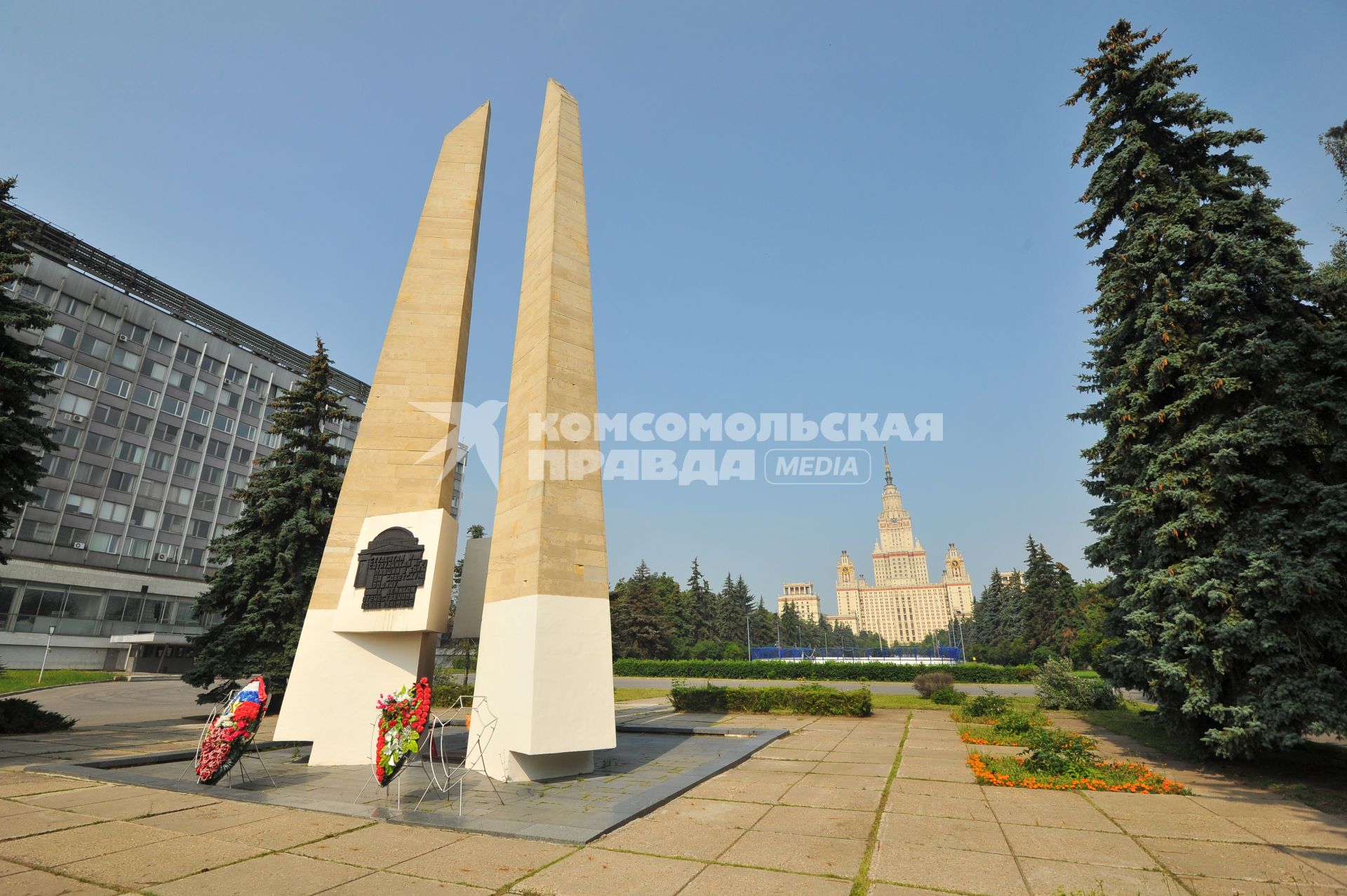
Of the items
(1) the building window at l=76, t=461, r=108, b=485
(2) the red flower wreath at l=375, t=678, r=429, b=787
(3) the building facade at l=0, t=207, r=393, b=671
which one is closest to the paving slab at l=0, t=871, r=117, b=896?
(2) the red flower wreath at l=375, t=678, r=429, b=787

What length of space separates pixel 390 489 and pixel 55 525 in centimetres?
4085

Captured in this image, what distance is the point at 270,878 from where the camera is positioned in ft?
16.6

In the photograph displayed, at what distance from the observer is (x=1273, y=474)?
9570 millimetres

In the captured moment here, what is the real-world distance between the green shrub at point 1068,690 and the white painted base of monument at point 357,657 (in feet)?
62.8

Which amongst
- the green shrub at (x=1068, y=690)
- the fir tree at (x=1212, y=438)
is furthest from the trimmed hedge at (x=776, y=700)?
the fir tree at (x=1212, y=438)

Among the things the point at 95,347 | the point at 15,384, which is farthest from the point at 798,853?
the point at 95,347

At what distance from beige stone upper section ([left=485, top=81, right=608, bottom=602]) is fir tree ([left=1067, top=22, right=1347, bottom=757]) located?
30.8 feet

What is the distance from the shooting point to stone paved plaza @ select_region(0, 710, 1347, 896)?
4.96m

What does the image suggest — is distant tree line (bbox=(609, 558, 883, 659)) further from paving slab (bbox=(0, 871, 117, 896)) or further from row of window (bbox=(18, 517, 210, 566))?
paving slab (bbox=(0, 871, 117, 896))

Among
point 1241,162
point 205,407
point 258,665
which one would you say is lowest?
point 258,665

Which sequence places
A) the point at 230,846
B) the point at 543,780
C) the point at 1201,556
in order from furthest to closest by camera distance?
1. the point at 1201,556
2. the point at 543,780
3. the point at 230,846

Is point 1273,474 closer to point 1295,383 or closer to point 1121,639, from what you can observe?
point 1295,383

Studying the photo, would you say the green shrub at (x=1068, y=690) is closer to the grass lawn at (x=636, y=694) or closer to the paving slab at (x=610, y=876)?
the grass lawn at (x=636, y=694)

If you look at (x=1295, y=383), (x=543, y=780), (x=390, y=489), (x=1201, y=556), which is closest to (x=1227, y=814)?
(x=1201, y=556)
